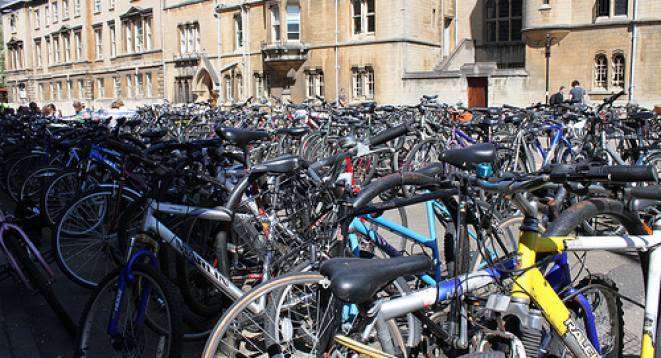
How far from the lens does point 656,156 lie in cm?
695

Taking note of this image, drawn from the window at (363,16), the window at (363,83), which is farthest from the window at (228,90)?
the window at (363,16)

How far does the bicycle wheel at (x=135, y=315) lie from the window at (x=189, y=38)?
43024mm

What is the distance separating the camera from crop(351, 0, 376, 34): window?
33250 millimetres

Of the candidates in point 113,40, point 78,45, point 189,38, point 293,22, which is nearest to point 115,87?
point 113,40

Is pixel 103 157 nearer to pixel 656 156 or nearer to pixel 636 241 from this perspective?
pixel 636 241

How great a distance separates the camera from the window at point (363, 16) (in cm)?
3325

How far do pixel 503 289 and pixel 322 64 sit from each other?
33.7 m

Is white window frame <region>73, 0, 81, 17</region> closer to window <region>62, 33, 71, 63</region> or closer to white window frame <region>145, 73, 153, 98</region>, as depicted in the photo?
window <region>62, 33, 71, 63</region>

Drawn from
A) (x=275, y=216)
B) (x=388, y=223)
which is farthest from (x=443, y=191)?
(x=275, y=216)

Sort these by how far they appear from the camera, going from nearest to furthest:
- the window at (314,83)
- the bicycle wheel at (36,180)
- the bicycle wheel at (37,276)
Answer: the bicycle wheel at (37,276), the bicycle wheel at (36,180), the window at (314,83)

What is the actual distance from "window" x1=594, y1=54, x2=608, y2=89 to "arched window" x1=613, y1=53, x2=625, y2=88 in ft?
1.31

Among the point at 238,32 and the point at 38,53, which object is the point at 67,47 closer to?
the point at 38,53

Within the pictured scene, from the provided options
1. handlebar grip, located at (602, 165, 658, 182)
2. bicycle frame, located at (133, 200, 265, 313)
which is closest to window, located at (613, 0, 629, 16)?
bicycle frame, located at (133, 200, 265, 313)

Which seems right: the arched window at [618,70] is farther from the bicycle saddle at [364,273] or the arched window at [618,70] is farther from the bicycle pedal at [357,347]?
the bicycle pedal at [357,347]
